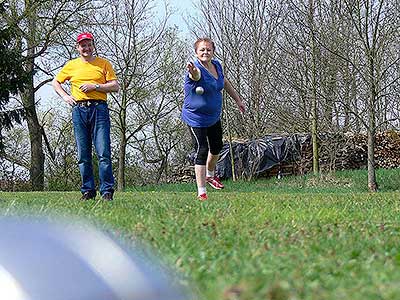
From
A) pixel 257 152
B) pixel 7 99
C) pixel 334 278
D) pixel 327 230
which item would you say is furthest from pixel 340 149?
pixel 334 278

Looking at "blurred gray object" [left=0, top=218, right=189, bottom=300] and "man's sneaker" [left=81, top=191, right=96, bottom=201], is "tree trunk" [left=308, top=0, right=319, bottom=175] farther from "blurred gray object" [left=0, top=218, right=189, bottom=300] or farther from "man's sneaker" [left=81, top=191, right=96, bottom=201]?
"blurred gray object" [left=0, top=218, right=189, bottom=300]

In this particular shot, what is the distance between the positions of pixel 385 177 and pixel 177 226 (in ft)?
38.0

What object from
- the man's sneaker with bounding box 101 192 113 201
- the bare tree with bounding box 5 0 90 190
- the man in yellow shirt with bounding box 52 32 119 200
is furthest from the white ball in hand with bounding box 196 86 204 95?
the bare tree with bounding box 5 0 90 190

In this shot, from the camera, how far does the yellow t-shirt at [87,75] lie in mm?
6867

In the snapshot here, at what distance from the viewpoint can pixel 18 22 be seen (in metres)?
21.6

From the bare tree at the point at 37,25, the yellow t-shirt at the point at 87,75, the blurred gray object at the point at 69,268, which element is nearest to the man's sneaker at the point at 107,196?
the yellow t-shirt at the point at 87,75

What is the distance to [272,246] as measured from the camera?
302 centimetres

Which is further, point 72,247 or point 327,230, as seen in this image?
point 327,230

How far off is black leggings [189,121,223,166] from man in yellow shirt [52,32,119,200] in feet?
3.13

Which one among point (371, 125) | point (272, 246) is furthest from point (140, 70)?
point (272, 246)

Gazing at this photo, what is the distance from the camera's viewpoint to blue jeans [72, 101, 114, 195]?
22.5 feet

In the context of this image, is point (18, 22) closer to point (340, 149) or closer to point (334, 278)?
point (340, 149)

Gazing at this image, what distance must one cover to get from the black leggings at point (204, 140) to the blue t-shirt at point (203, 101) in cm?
7

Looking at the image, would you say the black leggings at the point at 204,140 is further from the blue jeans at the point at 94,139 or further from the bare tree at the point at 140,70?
the bare tree at the point at 140,70
